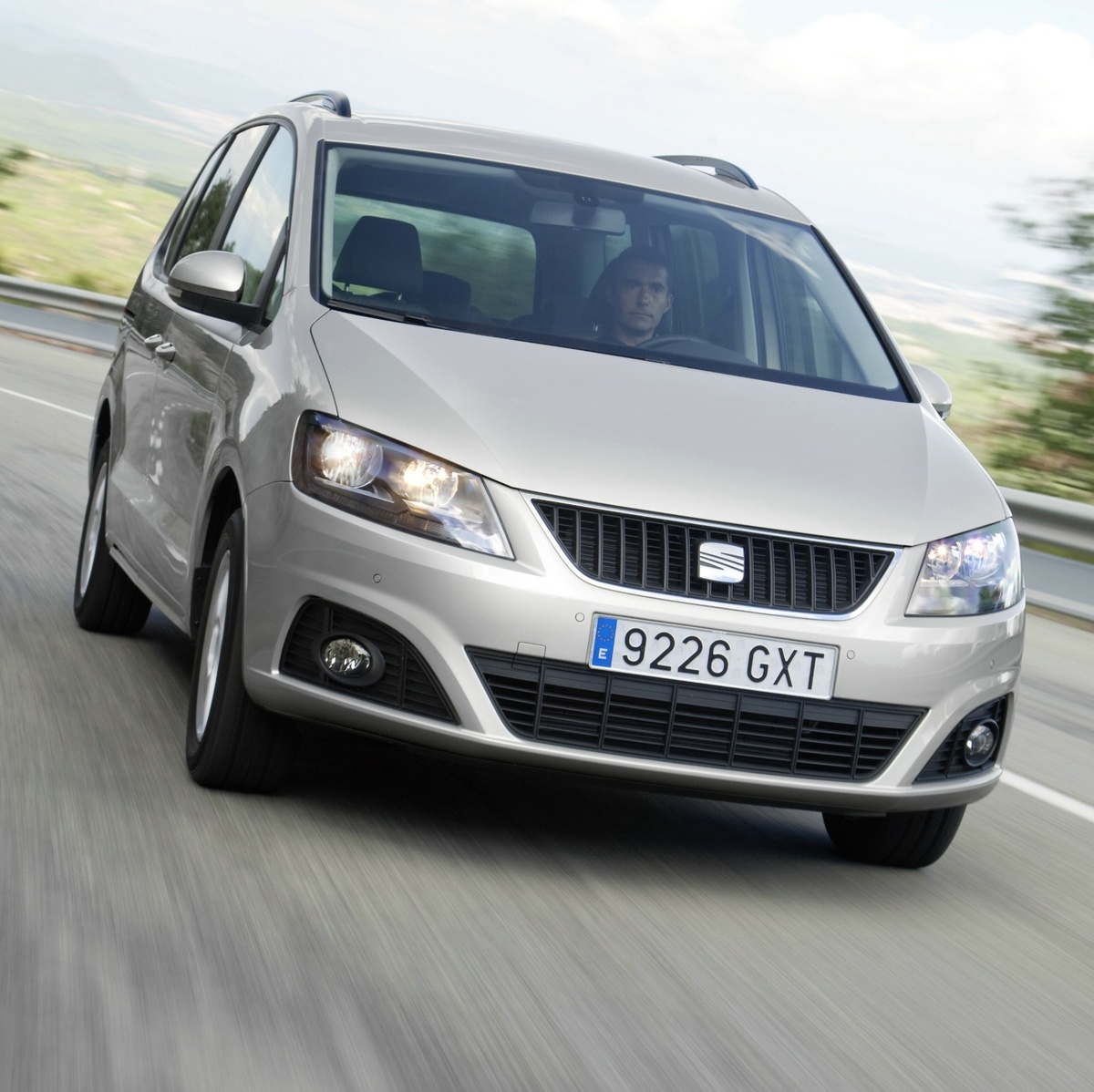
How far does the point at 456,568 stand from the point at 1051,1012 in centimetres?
149

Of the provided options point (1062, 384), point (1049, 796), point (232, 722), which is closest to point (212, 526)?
point (232, 722)

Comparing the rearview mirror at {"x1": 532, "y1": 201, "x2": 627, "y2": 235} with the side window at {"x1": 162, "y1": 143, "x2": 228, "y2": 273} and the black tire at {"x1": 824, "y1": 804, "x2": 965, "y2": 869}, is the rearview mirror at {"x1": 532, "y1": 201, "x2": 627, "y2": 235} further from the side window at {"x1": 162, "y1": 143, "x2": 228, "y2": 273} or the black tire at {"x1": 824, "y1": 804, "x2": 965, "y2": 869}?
the black tire at {"x1": 824, "y1": 804, "x2": 965, "y2": 869}

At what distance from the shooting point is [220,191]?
6234 mm

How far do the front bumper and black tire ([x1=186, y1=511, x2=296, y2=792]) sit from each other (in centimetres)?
11

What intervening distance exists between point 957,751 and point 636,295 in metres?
1.57

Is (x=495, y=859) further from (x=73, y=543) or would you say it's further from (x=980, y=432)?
(x=980, y=432)

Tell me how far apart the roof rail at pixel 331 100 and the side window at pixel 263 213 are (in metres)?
0.18

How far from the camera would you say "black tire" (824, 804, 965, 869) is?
467 centimetres

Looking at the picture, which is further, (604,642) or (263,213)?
(263,213)

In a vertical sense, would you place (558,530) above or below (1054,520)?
above

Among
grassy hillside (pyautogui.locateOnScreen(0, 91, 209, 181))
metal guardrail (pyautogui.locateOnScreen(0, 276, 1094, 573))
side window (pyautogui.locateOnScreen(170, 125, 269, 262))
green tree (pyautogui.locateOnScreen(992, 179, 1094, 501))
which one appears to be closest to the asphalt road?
side window (pyautogui.locateOnScreen(170, 125, 269, 262))

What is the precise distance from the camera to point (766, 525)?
4.04 m

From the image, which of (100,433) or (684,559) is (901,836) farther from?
(100,433)

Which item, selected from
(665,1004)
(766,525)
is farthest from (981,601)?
(665,1004)
